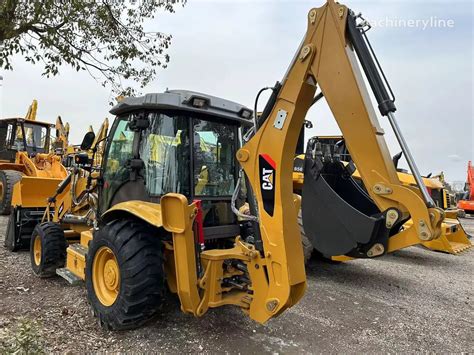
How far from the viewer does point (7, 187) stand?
1029cm

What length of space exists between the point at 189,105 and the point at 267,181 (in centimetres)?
109

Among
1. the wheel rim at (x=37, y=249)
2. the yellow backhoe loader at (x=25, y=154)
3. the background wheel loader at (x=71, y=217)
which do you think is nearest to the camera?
the background wheel loader at (x=71, y=217)

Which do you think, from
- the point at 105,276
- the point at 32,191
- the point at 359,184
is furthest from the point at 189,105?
the point at 32,191

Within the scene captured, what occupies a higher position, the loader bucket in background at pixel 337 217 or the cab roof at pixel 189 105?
the cab roof at pixel 189 105

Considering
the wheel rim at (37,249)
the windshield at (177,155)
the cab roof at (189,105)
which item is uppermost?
the cab roof at (189,105)

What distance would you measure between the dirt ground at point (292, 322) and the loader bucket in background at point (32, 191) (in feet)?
3.49

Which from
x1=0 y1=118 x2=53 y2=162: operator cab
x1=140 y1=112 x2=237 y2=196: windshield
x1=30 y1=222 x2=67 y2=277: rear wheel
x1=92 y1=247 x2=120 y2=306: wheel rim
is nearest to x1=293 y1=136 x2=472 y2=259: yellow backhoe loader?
x1=140 y1=112 x2=237 y2=196: windshield

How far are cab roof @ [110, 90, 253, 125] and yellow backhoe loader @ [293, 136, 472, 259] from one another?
2.92 ft

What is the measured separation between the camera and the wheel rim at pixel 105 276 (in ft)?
11.6

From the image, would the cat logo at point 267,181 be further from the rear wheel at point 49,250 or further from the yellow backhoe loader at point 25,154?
the yellow backhoe loader at point 25,154

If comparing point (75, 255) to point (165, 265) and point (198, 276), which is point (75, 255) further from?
point (198, 276)

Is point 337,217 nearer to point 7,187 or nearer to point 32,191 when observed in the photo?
point 32,191

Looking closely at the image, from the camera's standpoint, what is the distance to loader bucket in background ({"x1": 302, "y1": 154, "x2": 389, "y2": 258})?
2.93 metres

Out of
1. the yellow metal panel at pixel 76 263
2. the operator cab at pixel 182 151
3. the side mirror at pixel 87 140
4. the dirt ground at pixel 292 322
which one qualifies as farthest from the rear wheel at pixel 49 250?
the side mirror at pixel 87 140
